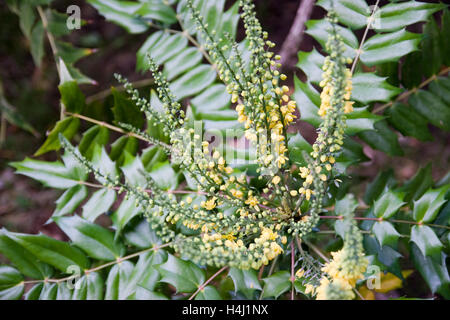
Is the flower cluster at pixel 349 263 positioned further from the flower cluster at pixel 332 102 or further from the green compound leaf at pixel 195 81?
the green compound leaf at pixel 195 81

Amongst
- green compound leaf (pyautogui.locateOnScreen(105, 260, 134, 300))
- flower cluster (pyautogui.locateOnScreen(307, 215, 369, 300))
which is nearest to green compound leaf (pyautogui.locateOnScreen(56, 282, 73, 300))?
green compound leaf (pyautogui.locateOnScreen(105, 260, 134, 300))

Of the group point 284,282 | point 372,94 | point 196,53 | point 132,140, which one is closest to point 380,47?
point 372,94

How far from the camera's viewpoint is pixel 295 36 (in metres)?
2.63

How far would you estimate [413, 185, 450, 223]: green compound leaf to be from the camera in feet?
4.10

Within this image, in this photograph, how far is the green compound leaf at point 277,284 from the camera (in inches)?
48.8

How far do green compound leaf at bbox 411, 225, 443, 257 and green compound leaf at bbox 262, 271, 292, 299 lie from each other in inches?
18.1

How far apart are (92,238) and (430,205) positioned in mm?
1278

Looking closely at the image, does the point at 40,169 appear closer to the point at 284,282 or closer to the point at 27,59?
the point at 284,282

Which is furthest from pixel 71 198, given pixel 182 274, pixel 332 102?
pixel 332 102

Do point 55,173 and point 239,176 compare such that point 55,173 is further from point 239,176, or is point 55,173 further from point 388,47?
point 388,47

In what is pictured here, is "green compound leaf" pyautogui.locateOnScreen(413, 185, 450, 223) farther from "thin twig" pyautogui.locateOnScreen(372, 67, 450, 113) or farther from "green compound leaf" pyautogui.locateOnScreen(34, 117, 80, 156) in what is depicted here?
"green compound leaf" pyautogui.locateOnScreen(34, 117, 80, 156)

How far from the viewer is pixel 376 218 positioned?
1.32 meters

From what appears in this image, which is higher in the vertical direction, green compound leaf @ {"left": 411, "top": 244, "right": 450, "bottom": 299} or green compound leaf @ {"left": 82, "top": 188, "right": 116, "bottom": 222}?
green compound leaf @ {"left": 82, "top": 188, "right": 116, "bottom": 222}
